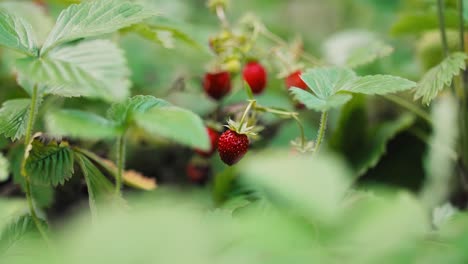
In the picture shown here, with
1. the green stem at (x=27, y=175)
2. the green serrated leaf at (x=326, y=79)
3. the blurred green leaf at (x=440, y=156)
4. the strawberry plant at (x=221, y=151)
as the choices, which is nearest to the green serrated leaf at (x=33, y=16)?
the strawberry plant at (x=221, y=151)

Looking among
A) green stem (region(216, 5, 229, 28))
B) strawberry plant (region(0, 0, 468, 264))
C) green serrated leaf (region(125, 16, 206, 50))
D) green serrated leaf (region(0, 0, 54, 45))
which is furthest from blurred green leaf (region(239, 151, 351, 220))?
green serrated leaf (region(0, 0, 54, 45))

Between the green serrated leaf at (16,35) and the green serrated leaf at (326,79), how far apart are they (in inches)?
10.8

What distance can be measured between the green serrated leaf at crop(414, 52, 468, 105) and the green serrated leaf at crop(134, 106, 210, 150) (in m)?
0.34

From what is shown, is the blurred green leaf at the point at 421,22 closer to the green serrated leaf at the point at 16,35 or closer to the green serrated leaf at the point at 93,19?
the green serrated leaf at the point at 93,19

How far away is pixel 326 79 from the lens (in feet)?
2.02

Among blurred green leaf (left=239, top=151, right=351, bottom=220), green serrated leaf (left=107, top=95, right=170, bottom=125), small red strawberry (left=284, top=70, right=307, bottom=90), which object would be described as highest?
small red strawberry (left=284, top=70, right=307, bottom=90)

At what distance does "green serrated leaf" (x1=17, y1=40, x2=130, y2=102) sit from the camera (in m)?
0.45

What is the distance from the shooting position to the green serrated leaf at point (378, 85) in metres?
0.55

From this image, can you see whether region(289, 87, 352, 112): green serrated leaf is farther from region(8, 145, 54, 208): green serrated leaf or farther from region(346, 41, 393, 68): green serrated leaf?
region(8, 145, 54, 208): green serrated leaf

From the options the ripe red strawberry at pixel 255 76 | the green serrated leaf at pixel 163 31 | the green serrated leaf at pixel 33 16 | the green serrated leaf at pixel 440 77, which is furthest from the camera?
the green serrated leaf at pixel 33 16

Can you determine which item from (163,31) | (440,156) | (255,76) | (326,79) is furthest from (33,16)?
(440,156)

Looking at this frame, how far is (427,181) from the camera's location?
1.01 m

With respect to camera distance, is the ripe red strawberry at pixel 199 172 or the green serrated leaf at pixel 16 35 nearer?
the green serrated leaf at pixel 16 35

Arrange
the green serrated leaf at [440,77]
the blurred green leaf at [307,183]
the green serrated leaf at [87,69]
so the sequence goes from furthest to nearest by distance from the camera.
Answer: the green serrated leaf at [440,77]
the green serrated leaf at [87,69]
the blurred green leaf at [307,183]
